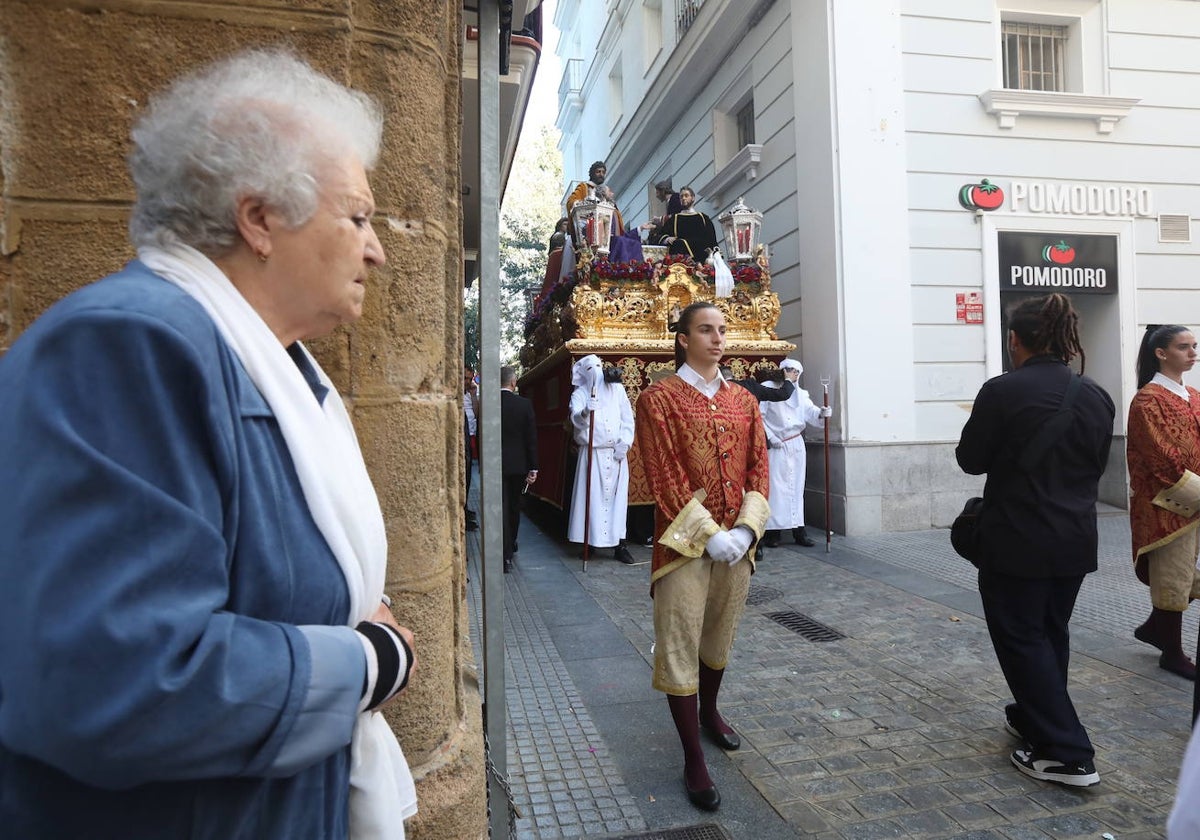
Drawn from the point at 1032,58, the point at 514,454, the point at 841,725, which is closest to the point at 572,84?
the point at 1032,58

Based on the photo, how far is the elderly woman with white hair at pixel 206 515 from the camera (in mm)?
845

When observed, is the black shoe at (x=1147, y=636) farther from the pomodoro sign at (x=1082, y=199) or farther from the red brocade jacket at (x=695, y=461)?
the pomodoro sign at (x=1082, y=199)

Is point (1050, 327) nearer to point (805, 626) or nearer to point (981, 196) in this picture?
point (805, 626)

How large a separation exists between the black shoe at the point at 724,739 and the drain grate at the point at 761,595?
2649 millimetres

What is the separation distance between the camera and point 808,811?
123 inches

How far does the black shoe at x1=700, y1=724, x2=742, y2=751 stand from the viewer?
3707mm

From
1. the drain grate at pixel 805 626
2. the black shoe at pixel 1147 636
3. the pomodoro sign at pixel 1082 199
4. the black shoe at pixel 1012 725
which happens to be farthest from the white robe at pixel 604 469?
the pomodoro sign at pixel 1082 199

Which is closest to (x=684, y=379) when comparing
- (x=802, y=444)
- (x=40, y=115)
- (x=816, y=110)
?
(x=40, y=115)

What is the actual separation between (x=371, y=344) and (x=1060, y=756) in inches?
127

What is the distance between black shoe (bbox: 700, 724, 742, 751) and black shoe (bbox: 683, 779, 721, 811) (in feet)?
1.61

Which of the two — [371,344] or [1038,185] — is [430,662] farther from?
[1038,185]

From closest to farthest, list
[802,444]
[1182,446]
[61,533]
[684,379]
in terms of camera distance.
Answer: [61,533]
[684,379]
[1182,446]
[802,444]

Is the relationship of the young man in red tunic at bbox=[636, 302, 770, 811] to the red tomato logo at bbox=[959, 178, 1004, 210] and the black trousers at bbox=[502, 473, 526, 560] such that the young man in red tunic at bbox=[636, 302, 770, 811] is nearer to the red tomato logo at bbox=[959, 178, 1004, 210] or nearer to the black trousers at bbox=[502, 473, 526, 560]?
the black trousers at bbox=[502, 473, 526, 560]

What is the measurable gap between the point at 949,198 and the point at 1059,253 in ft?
Answer: 5.89
